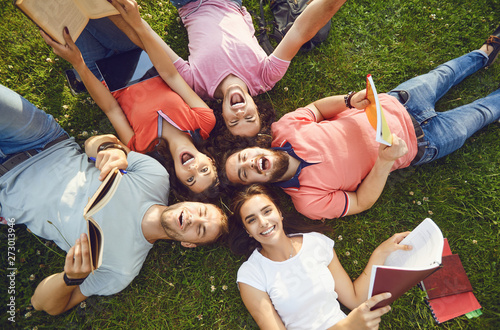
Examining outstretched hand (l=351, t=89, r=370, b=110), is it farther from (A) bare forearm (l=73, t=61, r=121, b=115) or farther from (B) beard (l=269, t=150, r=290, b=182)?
(A) bare forearm (l=73, t=61, r=121, b=115)

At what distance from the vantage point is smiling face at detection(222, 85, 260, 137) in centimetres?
364

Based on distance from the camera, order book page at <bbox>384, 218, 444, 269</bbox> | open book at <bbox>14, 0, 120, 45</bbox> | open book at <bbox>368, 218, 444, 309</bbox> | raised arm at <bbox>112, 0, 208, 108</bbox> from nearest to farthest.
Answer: open book at <bbox>14, 0, 120, 45</bbox>, open book at <bbox>368, 218, 444, 309</bbox>, book page at <bbox>384, 218, 444, 269</bbox>, raised arm at <bbox>112, 0, 208, 108</bbox>

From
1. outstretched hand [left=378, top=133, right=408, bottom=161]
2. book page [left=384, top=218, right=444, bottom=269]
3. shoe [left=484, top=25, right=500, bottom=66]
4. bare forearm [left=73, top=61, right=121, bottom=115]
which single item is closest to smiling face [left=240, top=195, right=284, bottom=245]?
outstretched hand [left=378, top=133, right=408, bottom=161]

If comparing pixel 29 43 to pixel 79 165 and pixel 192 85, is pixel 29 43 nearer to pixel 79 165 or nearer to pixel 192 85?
pixel 79 165

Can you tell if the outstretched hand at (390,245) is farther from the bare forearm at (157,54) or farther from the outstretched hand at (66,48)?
the outstretched hand at (66,48)

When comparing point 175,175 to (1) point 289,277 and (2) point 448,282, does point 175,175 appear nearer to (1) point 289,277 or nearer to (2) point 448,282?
(1) point 289,277

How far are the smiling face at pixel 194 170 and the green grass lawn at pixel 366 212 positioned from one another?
116 cm

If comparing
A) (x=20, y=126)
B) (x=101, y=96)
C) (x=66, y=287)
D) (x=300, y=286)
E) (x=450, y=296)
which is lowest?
(x=450, y=296)

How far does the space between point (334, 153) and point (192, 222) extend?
1.92m

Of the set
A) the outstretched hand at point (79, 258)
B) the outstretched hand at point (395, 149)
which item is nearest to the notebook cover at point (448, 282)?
the outstretched hand at point (395, 149)

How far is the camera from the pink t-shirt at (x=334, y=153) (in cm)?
357

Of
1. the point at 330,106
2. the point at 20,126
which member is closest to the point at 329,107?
the point at 330,106

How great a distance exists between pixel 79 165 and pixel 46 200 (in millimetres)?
529

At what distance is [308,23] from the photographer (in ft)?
12.0
